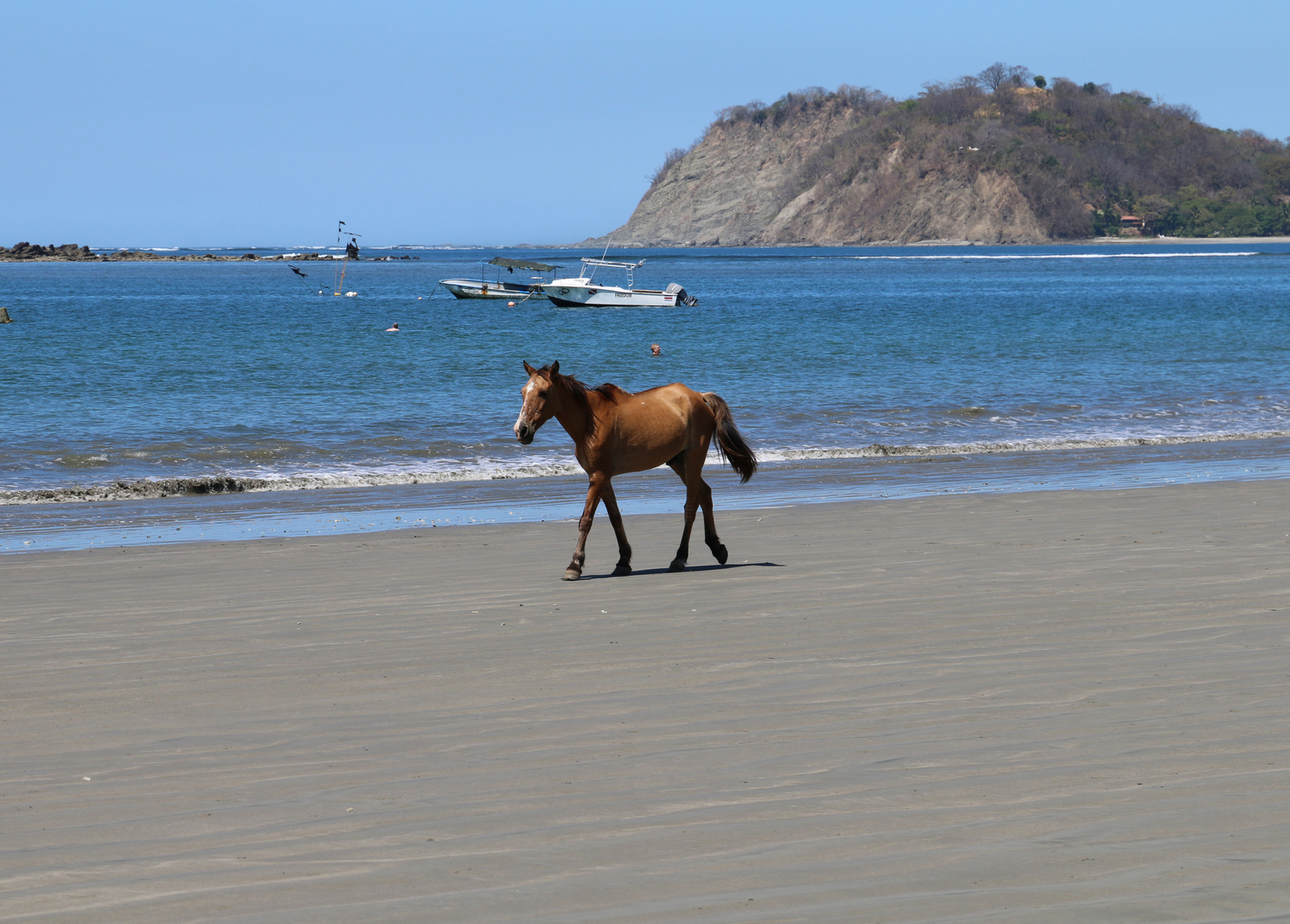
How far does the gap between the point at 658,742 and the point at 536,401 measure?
430 cm

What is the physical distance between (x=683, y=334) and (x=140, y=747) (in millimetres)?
49091

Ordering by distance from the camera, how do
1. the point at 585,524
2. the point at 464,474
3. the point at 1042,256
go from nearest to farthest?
the point at 585,524
the point at 464,474
the point at 1042,256

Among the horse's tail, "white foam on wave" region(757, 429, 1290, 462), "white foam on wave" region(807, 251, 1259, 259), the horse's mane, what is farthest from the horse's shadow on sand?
"white foam on wave" region(807, 251, 1259, 259)

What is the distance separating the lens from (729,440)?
10.3 m

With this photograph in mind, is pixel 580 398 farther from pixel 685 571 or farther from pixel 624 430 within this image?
pixel 685 571

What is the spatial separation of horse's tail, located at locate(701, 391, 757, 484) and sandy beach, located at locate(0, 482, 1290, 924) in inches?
40.7

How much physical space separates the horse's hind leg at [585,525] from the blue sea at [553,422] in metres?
3.65

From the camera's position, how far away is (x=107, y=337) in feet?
163

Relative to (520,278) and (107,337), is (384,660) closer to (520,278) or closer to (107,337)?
(107,337)

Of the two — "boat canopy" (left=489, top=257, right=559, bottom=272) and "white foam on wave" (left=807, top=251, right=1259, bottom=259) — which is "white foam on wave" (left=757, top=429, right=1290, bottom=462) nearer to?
"boat canopy" (left=489, top=257, right=559, bottom=272)

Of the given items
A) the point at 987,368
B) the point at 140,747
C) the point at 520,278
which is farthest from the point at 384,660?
the point at 520,278

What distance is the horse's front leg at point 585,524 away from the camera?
9305 mm

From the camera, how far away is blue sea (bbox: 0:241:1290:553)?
1506 centimetres

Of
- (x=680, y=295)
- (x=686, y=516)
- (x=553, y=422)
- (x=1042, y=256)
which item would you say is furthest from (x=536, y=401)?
(x=1042, y=256)
